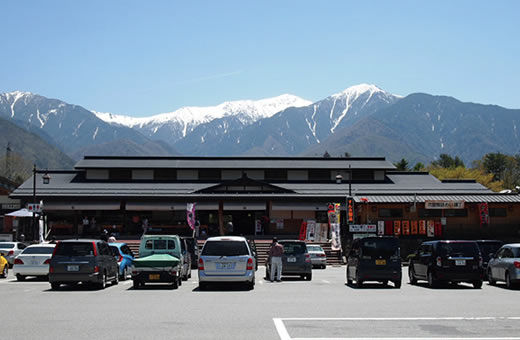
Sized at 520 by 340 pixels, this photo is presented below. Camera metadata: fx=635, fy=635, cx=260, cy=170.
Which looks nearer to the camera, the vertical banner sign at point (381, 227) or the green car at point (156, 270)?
the green car at point (156, 270)

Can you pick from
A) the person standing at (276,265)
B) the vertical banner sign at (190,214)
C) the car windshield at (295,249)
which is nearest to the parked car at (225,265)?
the person standing at (276,265)

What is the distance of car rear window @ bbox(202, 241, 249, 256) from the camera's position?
19.6 meters

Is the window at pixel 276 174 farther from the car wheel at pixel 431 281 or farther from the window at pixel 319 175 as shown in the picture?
the car wheel at pixel 431 281

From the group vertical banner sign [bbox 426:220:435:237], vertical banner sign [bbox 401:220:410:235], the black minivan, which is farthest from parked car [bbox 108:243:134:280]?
vertical banner sign [bbox 426:220:435:237]

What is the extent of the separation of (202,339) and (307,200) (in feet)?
128

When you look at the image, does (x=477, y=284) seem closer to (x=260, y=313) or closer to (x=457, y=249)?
(x=457, y=249)

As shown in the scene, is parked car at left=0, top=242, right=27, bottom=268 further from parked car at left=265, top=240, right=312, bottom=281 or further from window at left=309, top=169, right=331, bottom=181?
window at left=309, top=169, right=331, bottom=181

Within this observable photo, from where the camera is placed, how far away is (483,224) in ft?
151

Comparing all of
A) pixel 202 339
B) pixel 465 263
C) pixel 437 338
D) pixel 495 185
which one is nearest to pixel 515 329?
pixel 437 338

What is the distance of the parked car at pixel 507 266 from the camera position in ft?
65.5

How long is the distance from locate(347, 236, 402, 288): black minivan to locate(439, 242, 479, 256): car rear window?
1.49m

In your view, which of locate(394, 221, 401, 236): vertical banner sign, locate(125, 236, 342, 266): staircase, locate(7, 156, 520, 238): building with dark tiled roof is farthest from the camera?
locate(7, 156, 520, 238): building with dark tiled roof

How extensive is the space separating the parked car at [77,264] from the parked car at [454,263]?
35.1 feet

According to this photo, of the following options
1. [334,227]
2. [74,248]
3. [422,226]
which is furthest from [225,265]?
[422,226]
